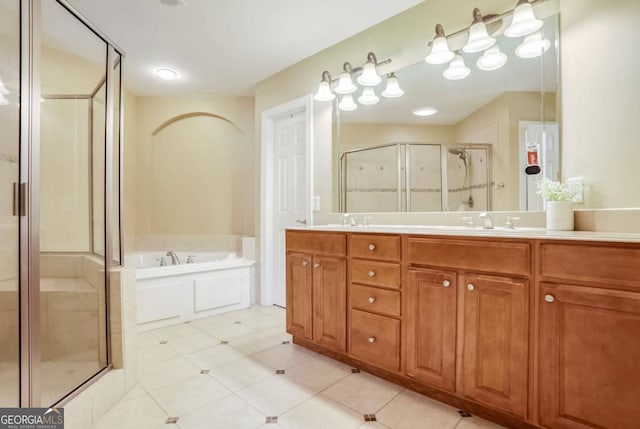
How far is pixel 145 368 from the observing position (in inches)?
82.0

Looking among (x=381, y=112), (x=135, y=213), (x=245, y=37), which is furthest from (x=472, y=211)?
(x=135, y=213)

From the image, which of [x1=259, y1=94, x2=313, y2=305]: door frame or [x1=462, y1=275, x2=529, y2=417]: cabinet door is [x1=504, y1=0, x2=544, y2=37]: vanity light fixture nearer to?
[x1=462, y1=275, x2=529, y2=417]: cabinet door

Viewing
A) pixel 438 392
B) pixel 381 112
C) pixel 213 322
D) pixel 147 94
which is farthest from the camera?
pixel 147 94

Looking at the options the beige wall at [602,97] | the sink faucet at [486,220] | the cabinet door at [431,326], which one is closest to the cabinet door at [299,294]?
the cabinet door at [431,326]

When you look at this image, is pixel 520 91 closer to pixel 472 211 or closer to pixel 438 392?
pixel 472 211

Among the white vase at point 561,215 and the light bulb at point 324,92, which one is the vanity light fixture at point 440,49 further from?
the white vase at point 561,215

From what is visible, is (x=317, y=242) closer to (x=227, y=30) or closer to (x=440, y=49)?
(x=440, y=49)

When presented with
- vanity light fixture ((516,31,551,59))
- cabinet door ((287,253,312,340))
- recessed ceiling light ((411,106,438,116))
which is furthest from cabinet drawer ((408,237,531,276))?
vanity light fixture ((516,31,551,59))

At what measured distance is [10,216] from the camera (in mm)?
1296

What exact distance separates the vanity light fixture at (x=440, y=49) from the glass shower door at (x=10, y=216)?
214 centimetres

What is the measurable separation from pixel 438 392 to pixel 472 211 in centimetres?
111

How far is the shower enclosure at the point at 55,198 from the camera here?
129cm

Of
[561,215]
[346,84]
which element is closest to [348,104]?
[346,84]

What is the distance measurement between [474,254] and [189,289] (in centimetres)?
263
